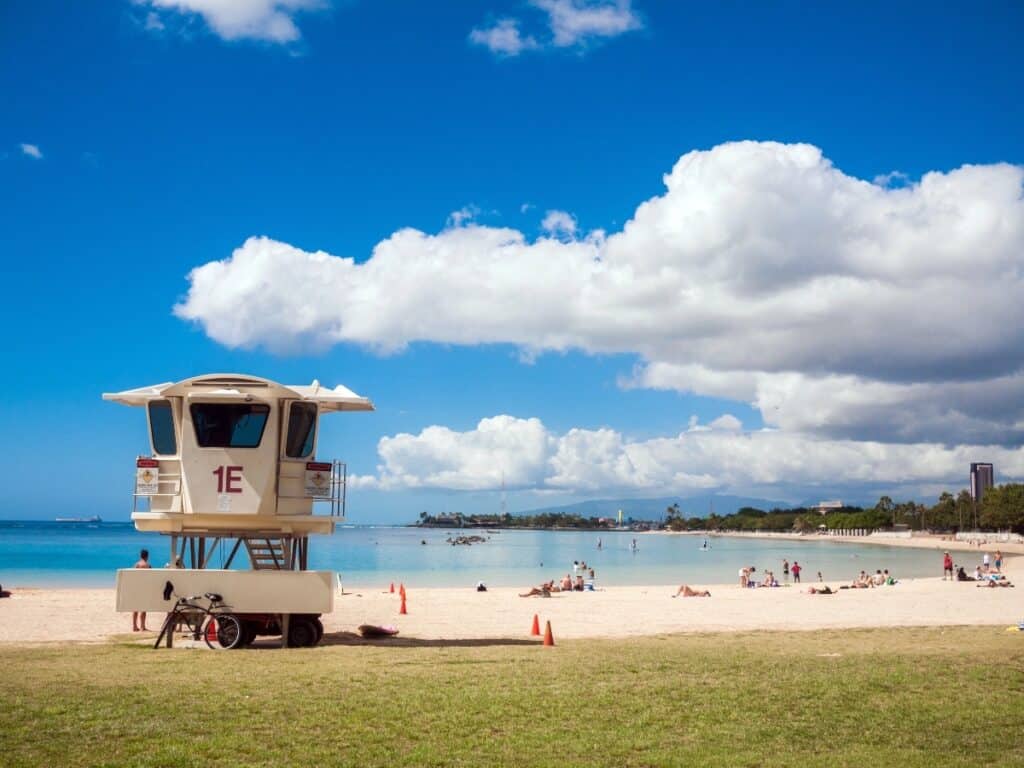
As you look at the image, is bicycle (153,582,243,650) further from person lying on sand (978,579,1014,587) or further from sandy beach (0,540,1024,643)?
person lying on sand (978,579,1014,587)

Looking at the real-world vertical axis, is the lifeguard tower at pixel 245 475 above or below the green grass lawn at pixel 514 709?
above

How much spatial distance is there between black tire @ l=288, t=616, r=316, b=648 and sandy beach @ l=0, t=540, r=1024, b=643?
3645 mm

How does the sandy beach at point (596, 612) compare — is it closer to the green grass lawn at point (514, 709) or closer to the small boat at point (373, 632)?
the small boat at point (373, 632)

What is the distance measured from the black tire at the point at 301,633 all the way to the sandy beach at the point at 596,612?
3.65m

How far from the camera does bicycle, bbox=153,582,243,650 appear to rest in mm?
16672

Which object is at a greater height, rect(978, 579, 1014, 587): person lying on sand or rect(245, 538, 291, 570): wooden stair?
rect(245, 538, 291, 570): wooden stair

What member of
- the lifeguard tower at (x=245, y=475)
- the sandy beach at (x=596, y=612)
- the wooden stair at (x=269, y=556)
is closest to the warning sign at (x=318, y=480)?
the lifeguard tower at (x=245, y=475)

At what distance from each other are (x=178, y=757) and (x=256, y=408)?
10429 mm

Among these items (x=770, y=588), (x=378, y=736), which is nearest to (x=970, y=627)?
(x=378, y=736)

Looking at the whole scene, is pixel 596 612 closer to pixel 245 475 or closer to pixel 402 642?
pixel 402 642

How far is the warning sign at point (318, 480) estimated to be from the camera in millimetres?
18219

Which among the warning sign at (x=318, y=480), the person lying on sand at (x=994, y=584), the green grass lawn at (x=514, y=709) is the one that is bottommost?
the person lying on sand at (x=994, y=584)

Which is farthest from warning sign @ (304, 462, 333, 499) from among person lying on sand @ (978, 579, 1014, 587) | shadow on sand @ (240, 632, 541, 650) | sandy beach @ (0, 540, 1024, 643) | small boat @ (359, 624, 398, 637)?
person lying on sand @ (978, 579, 1014, 587)

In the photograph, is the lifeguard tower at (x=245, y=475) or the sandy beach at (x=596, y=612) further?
the sandy beach at (x=596, y=612)
